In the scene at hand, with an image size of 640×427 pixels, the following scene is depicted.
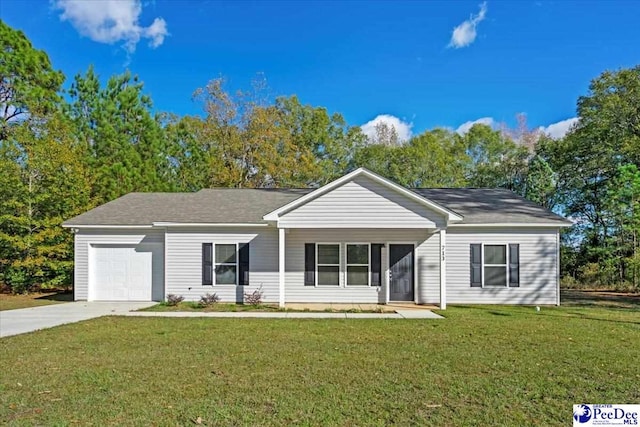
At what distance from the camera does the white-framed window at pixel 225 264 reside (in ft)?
47.9

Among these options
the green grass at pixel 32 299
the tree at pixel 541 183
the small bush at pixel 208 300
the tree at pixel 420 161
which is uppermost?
the tree at pixel 420 161

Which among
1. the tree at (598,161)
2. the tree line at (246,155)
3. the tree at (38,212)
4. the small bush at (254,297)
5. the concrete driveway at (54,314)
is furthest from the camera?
the tree at (598,161)

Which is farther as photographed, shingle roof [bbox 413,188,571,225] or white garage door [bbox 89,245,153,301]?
white garage door [bbox 89,245,153,301]

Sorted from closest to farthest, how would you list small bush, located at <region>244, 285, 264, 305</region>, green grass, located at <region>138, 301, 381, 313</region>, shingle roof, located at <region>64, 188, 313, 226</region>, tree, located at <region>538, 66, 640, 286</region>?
green grass, located at <region>138, 301, 381, 313</region> < small bush, located at <region>244, 285, 264, 305</region> < shingle roof, located at <region>64, 188, 313, 226</region> < tree, located at <region>538, 66, 640, 286</region>

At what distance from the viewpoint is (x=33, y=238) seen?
55.4ft

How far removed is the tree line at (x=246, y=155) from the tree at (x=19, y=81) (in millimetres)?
71

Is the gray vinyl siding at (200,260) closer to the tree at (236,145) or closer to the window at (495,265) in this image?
the window at (495,265)

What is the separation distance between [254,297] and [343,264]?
3.29 meters

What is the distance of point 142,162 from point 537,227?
21728 millimetres

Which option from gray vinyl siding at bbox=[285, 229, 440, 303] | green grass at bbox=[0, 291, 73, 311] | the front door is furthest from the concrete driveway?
the front door

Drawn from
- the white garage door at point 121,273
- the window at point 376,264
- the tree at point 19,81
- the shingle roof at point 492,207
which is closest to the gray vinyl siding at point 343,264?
the window at point 376,264

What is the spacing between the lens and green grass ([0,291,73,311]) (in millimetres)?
14149

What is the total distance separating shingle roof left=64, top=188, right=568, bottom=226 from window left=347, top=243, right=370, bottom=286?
3426 millimetres

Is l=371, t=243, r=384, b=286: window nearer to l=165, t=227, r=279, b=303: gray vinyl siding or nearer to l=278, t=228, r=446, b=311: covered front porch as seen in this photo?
l=278, t=228, r=446, b=311: covered front porch
